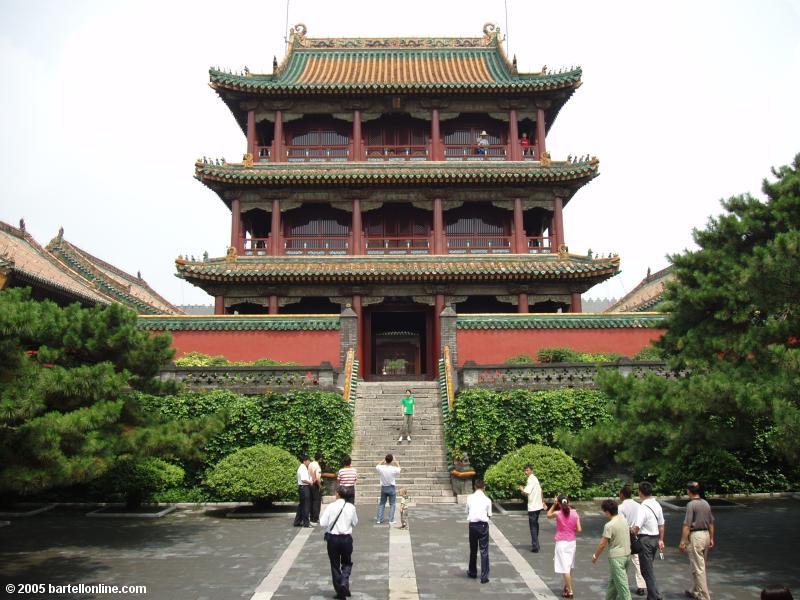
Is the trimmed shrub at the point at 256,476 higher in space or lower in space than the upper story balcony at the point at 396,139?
lower

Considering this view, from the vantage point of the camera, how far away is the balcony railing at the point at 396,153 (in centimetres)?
2497

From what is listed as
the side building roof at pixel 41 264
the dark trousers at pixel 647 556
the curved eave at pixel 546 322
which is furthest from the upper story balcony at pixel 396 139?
the dark trousers at pixel 647 556

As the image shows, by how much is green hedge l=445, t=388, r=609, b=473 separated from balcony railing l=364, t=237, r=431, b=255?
967 cm

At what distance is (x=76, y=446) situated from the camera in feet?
25.7

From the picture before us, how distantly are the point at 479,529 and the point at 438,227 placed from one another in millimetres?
16548

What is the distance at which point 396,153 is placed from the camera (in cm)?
2566

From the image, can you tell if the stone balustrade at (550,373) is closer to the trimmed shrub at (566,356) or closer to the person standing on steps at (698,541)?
the trimmed shrub at (566,356)

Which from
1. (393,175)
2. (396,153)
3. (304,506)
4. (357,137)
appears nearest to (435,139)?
(396,153)

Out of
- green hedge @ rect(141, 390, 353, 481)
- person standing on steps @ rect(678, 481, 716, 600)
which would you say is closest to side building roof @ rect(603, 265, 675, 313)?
green hedge @ rect(141, 390, 353, 481)

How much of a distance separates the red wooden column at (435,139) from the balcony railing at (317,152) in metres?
3.32

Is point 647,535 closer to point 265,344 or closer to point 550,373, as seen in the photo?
point 550,373

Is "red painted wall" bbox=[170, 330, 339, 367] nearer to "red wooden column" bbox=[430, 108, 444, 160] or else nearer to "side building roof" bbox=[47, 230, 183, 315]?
"side building roof" bbox=[47, 230, 183, 315]

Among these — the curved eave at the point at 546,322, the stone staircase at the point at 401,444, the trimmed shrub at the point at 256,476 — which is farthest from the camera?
the curved eave at the point at 546,322

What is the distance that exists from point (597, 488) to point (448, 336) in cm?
629
